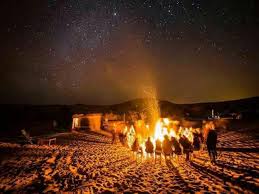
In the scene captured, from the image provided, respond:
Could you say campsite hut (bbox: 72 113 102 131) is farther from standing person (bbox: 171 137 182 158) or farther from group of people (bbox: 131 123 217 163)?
standing person (bbox: 171 137 182 158)

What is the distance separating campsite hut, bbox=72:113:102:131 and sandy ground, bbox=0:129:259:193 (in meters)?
20.6

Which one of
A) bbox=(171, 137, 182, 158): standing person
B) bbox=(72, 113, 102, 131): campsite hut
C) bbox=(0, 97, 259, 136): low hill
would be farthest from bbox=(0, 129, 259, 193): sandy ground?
bbox=(0, 97, 259, 136): low hill

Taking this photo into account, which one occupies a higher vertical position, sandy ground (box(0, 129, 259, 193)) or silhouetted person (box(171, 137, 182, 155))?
silhouetted person (box(171, 137, 182, 155))

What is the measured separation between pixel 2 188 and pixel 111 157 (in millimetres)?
7141

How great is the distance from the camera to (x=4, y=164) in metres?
12.0

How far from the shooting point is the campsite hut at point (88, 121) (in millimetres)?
34756

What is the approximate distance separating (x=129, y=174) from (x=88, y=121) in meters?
26.6

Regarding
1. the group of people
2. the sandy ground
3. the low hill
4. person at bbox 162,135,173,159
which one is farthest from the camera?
the low hill

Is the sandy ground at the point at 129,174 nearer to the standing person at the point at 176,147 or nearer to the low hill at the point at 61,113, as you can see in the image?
the standing person at the point at 176,147

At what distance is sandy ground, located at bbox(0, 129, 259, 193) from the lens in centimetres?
819

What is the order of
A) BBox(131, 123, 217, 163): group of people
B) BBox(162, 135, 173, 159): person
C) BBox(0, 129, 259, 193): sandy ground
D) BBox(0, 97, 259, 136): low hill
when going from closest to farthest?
BBox(0, 129, 259, 193): sandy ground
BBox(131, 123, 217, 163): group of people
BBox(162, 135, 173, 159): person
BBox(0, 97, 259, 136): low hill

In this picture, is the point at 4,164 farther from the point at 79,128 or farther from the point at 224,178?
the point at 79,128

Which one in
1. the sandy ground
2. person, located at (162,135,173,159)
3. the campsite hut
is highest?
the campsite hut

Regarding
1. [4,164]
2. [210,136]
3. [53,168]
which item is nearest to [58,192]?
[53,168]
